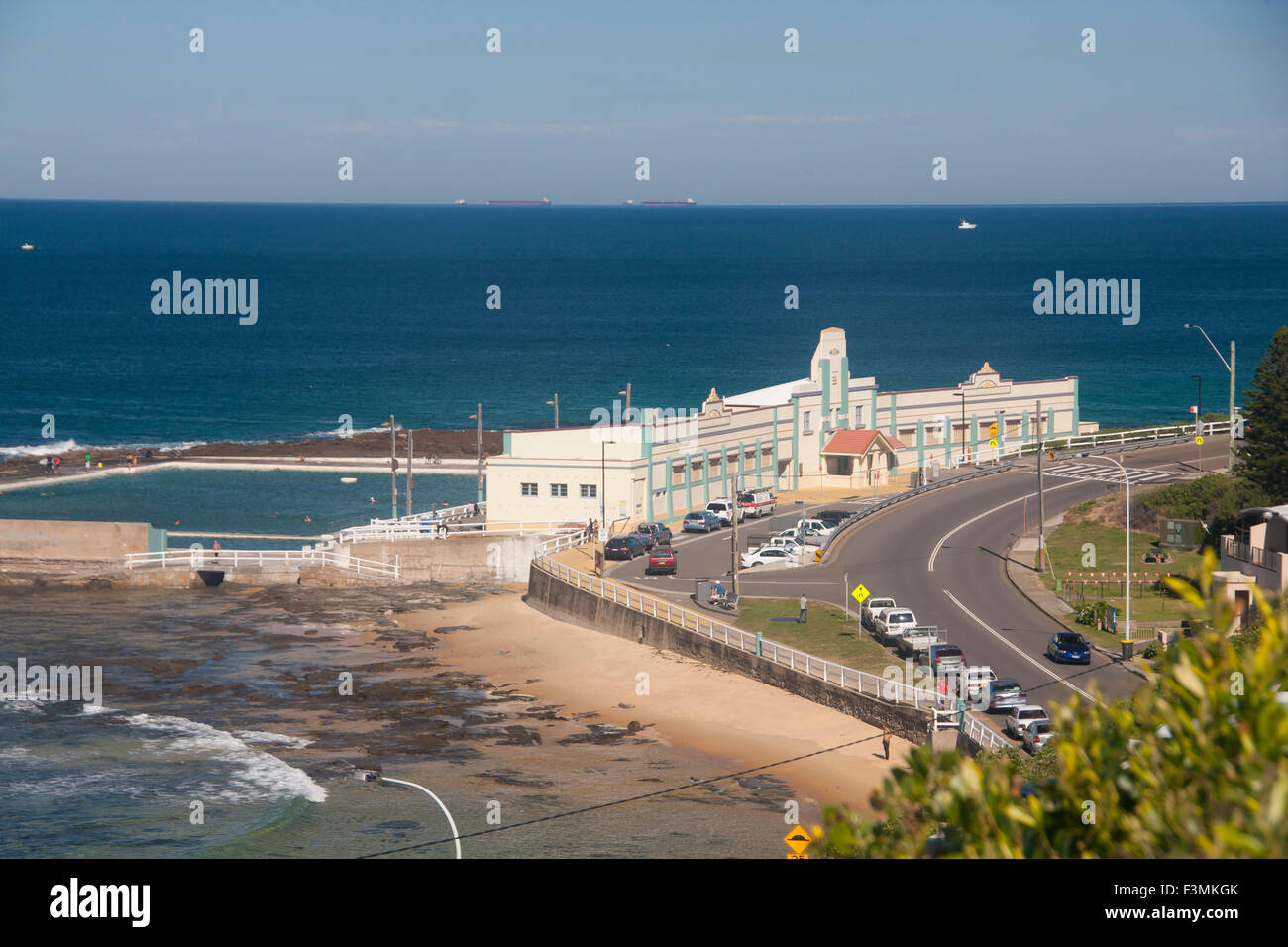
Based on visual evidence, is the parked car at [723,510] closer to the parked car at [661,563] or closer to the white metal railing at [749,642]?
the parked car at [661,563]

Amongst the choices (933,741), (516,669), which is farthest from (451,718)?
(933,741)

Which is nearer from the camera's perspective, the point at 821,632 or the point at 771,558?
the point at 821,632

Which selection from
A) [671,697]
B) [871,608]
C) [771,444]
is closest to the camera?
[671,697]

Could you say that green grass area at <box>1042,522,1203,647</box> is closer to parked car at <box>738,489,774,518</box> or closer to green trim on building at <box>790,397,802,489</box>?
parked car at <box>738,489,774,518</box>

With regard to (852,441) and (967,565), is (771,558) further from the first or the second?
(852,441)

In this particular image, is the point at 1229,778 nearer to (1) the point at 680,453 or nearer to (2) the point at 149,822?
(2) the point at 149,822

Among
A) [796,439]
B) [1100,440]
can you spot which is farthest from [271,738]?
[1100,440]

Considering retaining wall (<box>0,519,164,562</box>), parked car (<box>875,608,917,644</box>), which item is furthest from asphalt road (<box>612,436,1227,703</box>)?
retaining wall (<box>0,519,164,562</box>)
